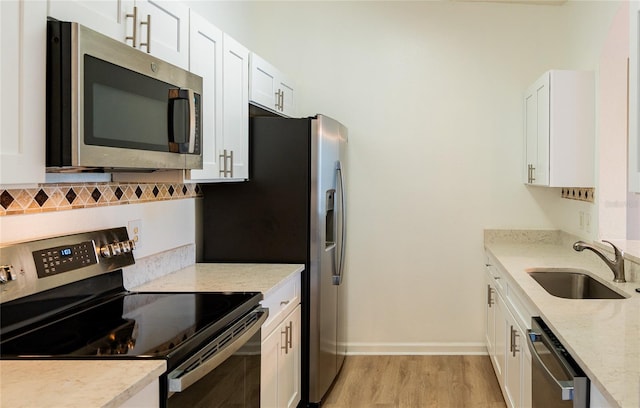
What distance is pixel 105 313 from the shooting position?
6.73 feet

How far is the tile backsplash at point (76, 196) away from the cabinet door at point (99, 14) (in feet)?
1.89

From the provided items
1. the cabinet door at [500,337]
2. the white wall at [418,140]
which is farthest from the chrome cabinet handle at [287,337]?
the white wall at [418,140]

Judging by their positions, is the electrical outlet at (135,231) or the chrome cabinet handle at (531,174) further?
the chrome cabinet handle at (531,174)

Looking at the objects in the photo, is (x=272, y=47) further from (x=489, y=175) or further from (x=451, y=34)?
(x=489, y=175)

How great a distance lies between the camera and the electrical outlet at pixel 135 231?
8.30 feet

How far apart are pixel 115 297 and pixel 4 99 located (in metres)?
1.14

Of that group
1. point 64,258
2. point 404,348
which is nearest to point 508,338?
point 404,348

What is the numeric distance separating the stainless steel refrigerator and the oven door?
0.90 m

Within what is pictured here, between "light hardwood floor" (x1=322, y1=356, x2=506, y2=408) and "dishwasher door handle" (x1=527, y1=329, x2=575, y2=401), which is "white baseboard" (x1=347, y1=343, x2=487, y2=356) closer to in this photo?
"light hardwood floor" (x1=322, y1=356, x2=506, y2=408)

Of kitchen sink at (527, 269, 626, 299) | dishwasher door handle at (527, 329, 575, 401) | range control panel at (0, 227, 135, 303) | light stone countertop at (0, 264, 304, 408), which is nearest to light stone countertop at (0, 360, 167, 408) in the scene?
light stone countertop at (0, 264, 304, 408)

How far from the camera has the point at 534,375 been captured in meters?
2.18

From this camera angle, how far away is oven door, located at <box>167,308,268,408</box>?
1.60 meters

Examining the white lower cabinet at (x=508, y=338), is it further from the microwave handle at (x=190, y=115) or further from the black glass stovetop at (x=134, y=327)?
the microwave handle at (x=190, y=115)

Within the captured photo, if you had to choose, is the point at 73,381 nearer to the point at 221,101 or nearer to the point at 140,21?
the point at 140,21
